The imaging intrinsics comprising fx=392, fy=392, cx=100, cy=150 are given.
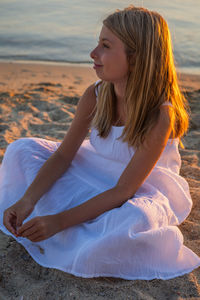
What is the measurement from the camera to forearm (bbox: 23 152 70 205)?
2215 mm

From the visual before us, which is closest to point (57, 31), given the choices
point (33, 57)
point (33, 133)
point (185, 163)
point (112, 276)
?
point (33, 57)

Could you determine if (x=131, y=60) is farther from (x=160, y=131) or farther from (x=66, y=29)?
(x=66, y=29)

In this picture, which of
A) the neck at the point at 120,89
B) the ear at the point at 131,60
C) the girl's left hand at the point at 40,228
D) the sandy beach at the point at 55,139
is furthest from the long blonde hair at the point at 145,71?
the sandy beach at the point at 55,139

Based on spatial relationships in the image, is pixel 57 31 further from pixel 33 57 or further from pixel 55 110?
pixel 55 110

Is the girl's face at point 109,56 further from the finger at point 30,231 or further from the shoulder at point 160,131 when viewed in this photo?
the finger at point 30,231

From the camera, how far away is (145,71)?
2.01m

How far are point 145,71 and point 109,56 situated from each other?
0.66 ft

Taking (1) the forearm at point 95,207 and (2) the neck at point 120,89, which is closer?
(1) the forearm at point 95,207

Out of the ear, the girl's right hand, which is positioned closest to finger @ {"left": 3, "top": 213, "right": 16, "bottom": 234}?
the girl's right hand

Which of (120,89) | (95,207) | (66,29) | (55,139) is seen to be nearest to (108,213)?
(95,207)

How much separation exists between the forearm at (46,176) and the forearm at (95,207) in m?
0.28

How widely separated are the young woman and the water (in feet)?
19.3

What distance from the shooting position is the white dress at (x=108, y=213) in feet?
6.24

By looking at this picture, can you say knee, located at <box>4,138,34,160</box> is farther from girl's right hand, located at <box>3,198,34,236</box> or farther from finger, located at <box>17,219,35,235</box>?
finger, located at <box>17,219,35,235</box>
